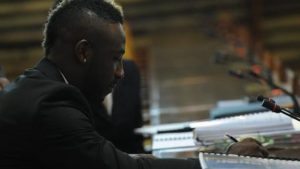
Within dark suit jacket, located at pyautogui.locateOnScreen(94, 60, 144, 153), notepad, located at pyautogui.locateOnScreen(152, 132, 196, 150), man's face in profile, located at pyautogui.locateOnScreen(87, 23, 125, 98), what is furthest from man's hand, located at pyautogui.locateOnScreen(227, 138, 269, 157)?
dark suit jacket, located at pyautogui.locateOnScreen(94, 60, 144, 153)

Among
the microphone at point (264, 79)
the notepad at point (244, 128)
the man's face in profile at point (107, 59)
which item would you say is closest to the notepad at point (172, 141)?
the notepad at point (244, 128)

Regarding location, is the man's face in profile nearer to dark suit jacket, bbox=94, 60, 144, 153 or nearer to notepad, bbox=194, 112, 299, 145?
notepad, bbox=194, 112, 299, 145

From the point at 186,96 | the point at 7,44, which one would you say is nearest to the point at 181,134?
the point at 186,96

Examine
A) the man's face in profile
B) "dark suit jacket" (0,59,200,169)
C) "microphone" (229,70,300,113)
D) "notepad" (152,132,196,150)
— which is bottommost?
"notepad" (152,132,196,150)

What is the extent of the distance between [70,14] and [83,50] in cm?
11

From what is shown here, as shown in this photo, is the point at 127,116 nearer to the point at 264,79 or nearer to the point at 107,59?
the point at 264,79

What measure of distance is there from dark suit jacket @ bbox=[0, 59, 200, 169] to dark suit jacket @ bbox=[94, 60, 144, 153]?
1510 millimetres

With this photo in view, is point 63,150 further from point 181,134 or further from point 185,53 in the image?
point 185,53

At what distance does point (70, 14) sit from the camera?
1.43 metres

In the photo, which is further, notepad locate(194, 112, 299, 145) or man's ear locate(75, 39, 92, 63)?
notepad locate(194, 112, 299, 145)

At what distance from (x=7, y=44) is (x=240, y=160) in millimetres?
8955

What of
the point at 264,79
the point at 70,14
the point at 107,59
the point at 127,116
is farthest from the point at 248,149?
the point at 127,116

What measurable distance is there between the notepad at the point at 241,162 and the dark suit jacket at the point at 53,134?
7 cm

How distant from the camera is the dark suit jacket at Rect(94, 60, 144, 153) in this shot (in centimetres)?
304
